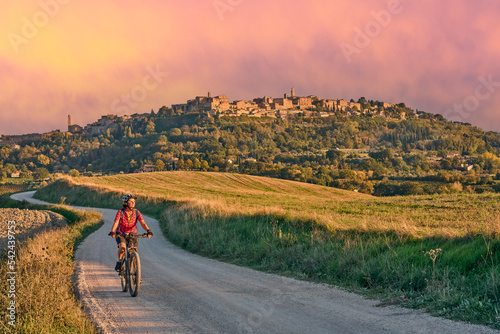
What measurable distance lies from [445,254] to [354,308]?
3105 mm

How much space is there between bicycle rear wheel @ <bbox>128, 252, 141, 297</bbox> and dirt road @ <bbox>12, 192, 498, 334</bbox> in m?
0.22

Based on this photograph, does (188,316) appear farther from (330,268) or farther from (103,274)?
(103,274)

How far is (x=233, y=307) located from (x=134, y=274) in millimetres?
2590

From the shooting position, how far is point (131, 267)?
9891 mm

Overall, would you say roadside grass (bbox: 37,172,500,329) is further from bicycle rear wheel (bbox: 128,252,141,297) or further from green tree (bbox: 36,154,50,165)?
green tree (bbox: 36,154,50,165)

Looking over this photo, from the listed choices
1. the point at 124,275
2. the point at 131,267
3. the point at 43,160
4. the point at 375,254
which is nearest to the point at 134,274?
the point at 131,267

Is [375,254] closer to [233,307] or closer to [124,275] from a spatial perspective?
[233,307]

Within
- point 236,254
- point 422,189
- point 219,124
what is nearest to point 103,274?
point 236,254

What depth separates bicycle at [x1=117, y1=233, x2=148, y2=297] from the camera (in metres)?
9.72

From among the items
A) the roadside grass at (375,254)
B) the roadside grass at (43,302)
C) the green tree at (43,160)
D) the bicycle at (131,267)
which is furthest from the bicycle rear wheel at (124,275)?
the green tree at (43,160)

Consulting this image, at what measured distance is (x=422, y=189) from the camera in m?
76.2

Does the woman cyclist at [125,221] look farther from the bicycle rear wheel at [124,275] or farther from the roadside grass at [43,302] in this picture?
the roadside grass at [43,302]

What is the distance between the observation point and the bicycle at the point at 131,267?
31.9 ft

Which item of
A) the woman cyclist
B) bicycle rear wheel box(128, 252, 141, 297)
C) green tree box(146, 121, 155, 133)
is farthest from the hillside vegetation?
bicycle rear wheel box(128, 252, 141, 297)
